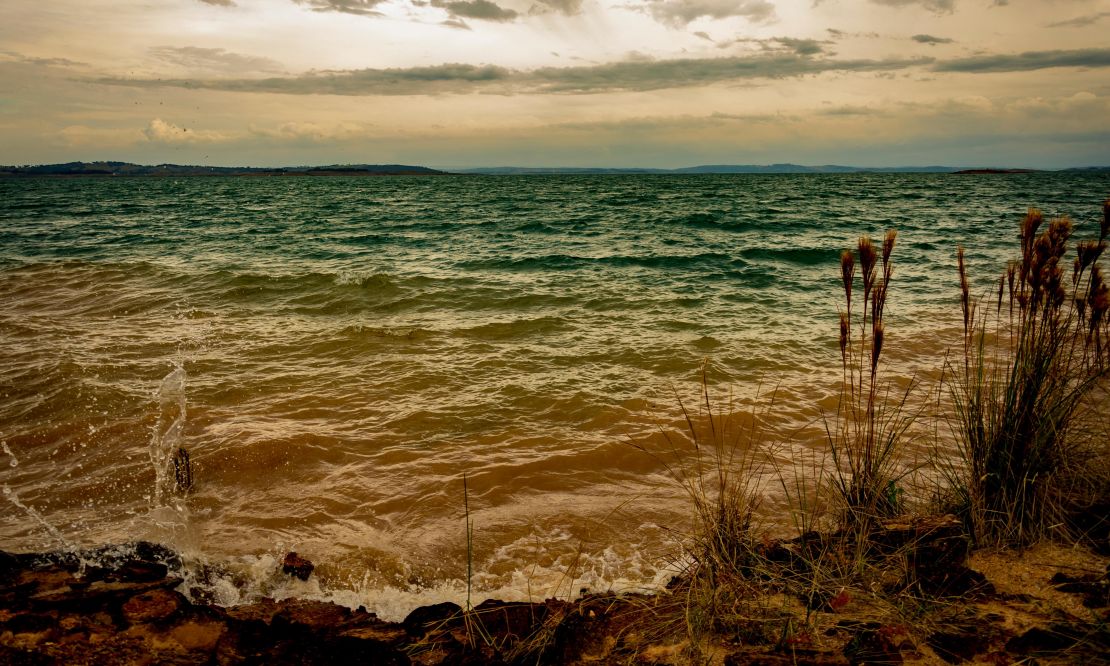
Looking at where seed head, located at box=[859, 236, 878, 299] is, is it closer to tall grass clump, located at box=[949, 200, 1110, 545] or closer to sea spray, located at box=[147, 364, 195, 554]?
tall grass clump, located at box=[949, 200, 1110, 545]

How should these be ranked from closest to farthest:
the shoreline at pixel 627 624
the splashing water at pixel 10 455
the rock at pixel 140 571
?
the shoreline at pixel 627 624 → the rock at pixel 140 571 → the splashing water at pixel 10 455

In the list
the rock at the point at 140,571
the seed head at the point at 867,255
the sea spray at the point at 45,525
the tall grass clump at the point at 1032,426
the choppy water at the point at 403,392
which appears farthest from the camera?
the choppy water at the point at 403,392

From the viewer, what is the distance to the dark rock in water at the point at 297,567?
3.56m

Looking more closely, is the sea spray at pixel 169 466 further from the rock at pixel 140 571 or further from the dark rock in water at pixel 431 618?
the dark rock in water at pixel 431 618

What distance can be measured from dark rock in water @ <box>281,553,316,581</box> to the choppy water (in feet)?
0.47

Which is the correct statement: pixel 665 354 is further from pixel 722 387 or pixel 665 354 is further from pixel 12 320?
pixel 12 320

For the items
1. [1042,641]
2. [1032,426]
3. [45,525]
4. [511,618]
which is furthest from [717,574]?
[45,525]

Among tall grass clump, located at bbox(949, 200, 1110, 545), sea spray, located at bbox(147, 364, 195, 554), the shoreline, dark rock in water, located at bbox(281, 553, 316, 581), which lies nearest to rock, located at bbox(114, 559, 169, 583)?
the shoreline

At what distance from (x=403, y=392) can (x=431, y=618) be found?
389cm

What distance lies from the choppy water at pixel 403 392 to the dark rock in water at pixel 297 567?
0.47ft

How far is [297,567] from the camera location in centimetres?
357

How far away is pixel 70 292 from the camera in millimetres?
12344

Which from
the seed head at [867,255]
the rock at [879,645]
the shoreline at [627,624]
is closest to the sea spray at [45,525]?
the shoreline at [627,624]

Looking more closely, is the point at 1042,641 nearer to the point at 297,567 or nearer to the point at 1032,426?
the point at 1032,426
